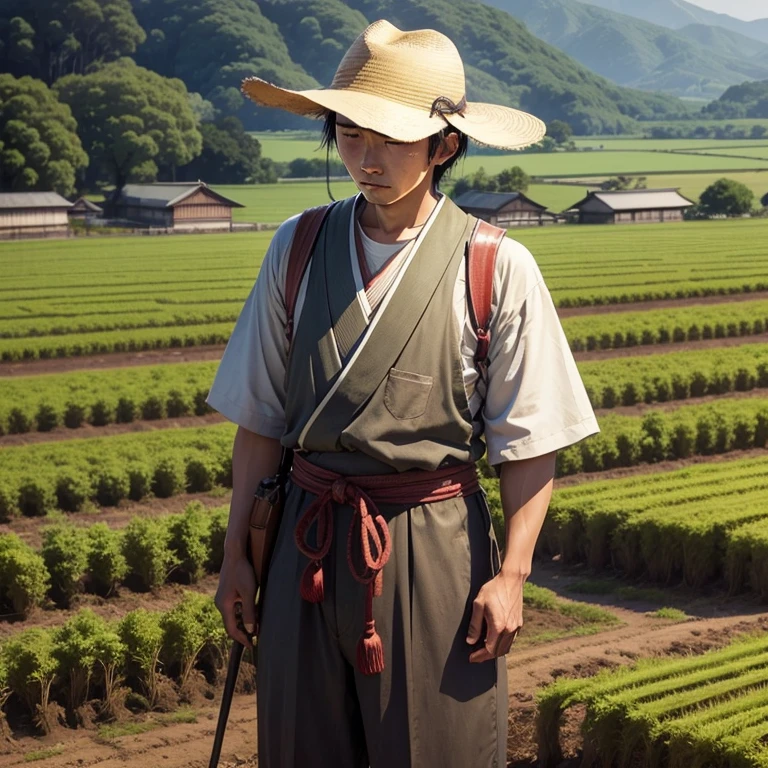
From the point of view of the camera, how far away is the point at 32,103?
22.6m

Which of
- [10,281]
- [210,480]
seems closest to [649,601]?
[210,480]

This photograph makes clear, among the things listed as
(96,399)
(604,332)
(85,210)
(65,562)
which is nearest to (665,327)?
(604,332)

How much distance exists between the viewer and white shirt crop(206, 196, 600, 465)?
2730mm

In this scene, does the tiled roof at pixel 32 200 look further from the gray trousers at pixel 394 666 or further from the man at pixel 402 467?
the gray trousers at pixel 394 666

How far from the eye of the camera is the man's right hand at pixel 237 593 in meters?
2.93

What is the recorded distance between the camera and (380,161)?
275 centimetres

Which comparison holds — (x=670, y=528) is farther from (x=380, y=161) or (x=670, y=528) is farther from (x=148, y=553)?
(x=380, y=161)

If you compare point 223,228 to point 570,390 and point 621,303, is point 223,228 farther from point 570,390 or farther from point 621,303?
point 570,390

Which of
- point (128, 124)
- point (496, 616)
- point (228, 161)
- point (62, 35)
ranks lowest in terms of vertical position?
point (496, 616)

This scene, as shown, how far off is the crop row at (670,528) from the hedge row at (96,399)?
6.11 meters

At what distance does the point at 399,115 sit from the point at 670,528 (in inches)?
267

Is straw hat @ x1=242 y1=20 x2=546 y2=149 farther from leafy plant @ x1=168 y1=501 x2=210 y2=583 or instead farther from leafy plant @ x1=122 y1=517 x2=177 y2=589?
leafy plant @ x1=168 y1=501 x2=210 y2=583

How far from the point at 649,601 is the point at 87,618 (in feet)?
12.8

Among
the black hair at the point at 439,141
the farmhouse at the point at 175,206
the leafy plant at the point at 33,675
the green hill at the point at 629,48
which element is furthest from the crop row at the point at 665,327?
the green hill at the point at 629,48
